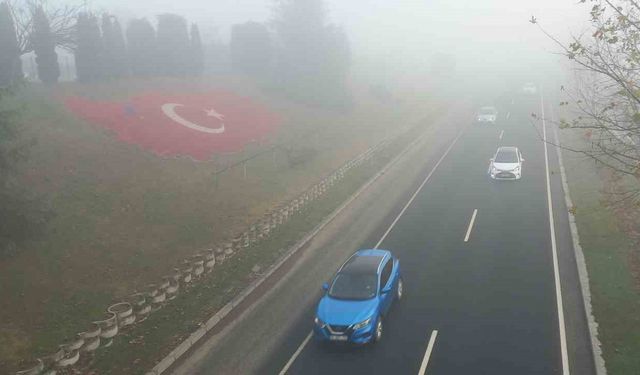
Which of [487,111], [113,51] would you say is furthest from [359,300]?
[487,111]

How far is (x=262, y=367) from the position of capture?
12820mm

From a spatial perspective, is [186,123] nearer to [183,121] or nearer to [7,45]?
[183,121]

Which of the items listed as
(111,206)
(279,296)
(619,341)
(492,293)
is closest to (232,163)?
(111,206)

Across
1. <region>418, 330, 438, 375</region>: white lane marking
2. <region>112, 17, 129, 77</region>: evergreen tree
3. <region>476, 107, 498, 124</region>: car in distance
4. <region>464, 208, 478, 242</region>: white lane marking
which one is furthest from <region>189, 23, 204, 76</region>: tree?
<region>418, 330, 438, 375</region>: white lane marking

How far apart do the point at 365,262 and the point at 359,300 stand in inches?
70.2

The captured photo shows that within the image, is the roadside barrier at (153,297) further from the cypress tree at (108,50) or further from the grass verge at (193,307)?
the cypress tree at (108,50)

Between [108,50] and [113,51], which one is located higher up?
[108,50]

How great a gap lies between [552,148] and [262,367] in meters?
30.6

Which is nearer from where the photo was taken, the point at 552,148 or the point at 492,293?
the point at 492,293

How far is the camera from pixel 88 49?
4031 cm

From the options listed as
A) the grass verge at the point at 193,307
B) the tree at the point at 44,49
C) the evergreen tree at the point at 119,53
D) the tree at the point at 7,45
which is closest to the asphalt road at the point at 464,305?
the grass verge at the point at 193,307

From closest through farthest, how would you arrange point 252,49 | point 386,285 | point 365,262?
point 386,285 → point 365,262 → point 252,49

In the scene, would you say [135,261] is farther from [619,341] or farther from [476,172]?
[476,172]

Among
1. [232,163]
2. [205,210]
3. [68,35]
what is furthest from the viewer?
[68,35]
